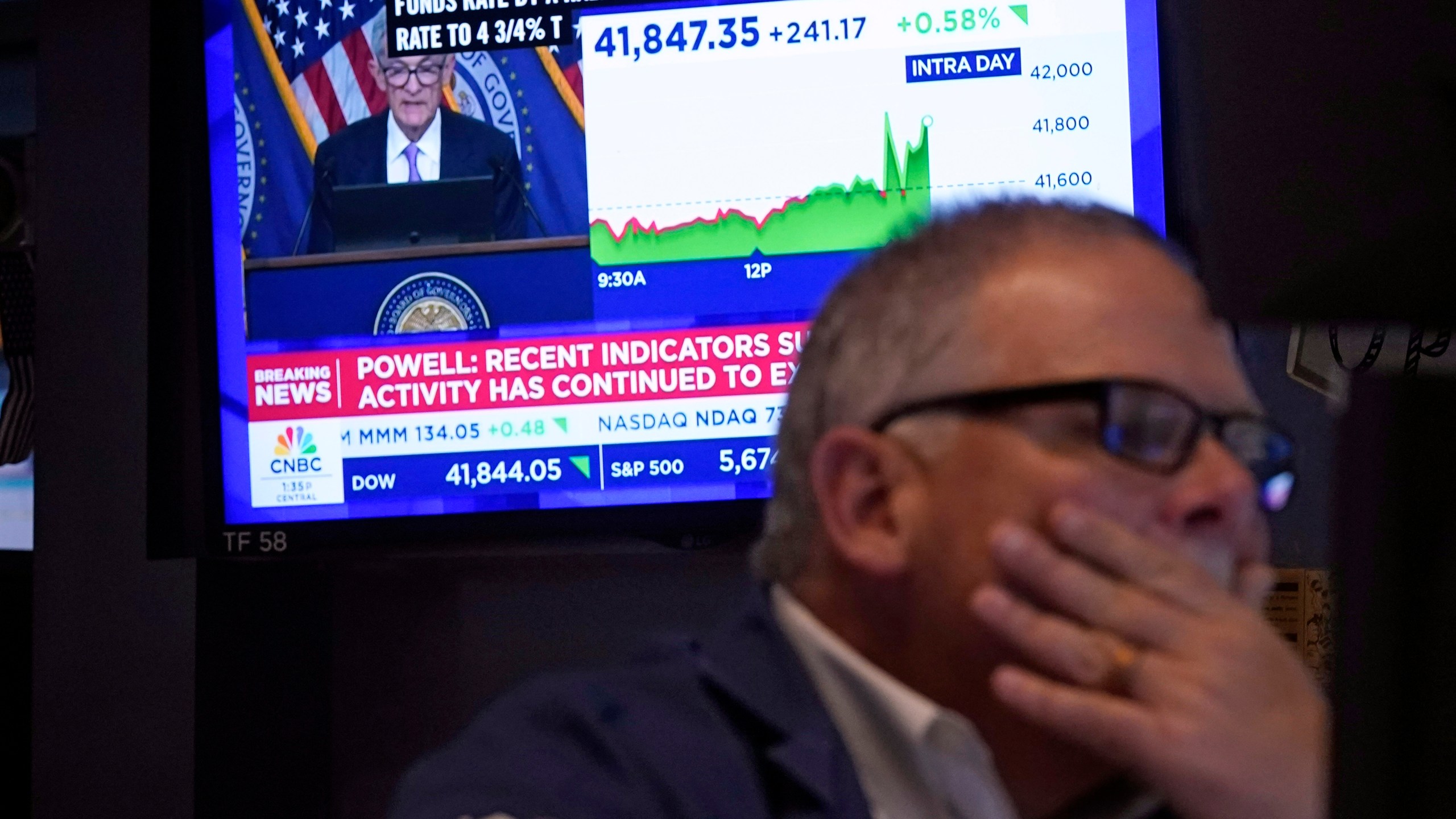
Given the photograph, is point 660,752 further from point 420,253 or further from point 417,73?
point 417,73

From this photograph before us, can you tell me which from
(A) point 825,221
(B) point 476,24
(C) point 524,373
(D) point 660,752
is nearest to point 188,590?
(C) point 524,373

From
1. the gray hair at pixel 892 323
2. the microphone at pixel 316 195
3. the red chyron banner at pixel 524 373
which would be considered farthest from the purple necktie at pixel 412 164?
the gray hair at pixel 892 323

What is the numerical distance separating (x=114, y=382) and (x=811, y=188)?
103 cm

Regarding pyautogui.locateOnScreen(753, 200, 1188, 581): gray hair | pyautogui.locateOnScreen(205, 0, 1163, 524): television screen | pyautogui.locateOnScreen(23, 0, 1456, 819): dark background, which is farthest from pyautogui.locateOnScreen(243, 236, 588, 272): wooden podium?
pyautogui.locateOnScreen(753, 200, 1188, 581): gray hair

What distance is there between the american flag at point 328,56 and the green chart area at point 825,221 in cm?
47

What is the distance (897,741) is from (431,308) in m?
1.10

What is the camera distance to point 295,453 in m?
1.83

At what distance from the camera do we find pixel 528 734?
2.94 ft

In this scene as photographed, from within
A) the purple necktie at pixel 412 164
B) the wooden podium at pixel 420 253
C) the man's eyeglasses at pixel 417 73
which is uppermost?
the man's eyeglasses at pixel 417 73

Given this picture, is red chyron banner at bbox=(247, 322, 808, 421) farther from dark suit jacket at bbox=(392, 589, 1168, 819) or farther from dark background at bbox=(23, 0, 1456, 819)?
dark suit jacket at bbox=(392, 589, 1168, 819)

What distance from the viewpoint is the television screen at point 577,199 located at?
1.75 meters

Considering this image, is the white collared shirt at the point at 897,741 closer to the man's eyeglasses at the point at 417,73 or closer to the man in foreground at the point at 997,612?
the man in foreground at the point at 997,612

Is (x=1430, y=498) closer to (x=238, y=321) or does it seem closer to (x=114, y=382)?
(x=238, y=321)

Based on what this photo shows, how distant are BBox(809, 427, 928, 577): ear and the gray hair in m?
0.03
